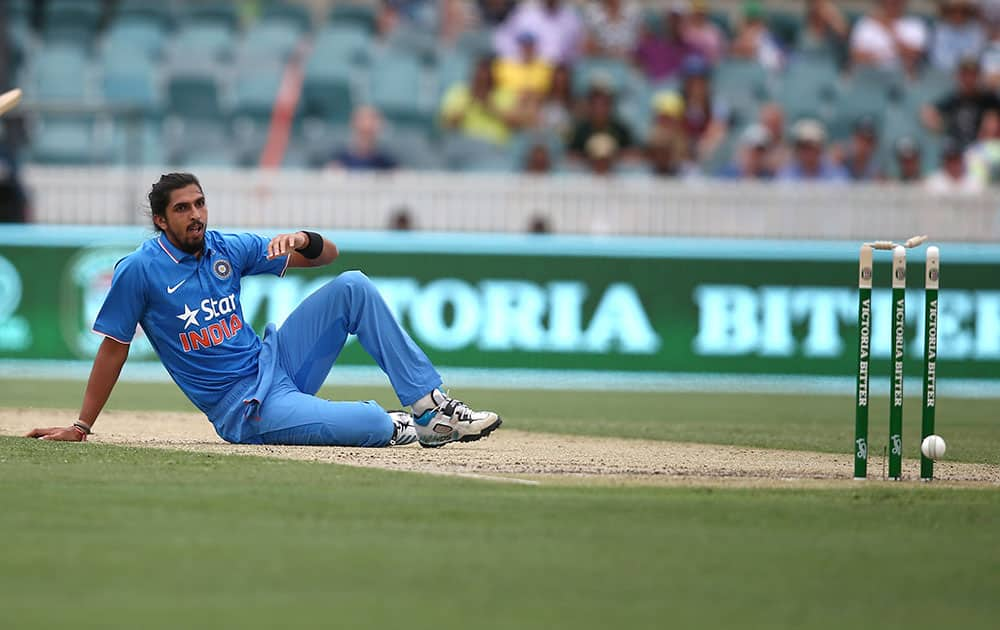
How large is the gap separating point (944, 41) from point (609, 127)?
19.6 feet

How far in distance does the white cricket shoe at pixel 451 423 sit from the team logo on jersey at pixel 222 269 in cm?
135

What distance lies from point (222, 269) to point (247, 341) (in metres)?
0.45

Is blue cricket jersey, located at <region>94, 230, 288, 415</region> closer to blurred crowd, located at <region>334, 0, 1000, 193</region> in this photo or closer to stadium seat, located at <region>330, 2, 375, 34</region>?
blurred crowd, located at <region>334, 0, 1000, 193</region>

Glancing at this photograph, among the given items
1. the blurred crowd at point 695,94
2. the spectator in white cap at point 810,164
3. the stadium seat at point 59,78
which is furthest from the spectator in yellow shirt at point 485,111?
the stadium seat at point 59,78

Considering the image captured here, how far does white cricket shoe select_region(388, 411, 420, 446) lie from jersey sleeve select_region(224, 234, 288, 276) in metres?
1.11

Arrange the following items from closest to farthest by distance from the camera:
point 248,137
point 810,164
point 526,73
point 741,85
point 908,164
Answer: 1. point 810,164
2. point 908,164
3. point 526,73
4. point 248,137
5. point 741,85

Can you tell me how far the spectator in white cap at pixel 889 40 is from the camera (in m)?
21.9

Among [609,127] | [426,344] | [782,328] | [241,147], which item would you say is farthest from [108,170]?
[782,328]

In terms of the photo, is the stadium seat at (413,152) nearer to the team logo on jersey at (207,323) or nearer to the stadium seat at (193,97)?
the stadium seat at (193,97)

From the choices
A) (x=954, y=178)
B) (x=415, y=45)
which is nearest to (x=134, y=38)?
(x=415, y=45)

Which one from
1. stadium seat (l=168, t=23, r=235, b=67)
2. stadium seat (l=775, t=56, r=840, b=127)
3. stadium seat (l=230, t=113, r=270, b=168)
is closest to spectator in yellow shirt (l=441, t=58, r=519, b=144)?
stadium seat (l=230, t=113, r=270, b=168)

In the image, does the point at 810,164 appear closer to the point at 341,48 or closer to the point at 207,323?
the point at 341,48

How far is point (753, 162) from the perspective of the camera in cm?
1898

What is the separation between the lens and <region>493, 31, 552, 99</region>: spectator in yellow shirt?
65.7ft
